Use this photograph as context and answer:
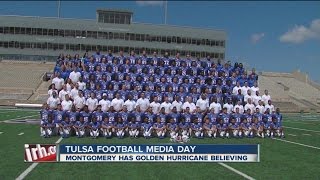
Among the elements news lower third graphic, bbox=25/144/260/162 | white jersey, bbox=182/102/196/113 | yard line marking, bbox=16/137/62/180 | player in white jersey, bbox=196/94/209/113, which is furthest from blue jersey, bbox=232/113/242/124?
yard line marking, bbox=16/137/62/180

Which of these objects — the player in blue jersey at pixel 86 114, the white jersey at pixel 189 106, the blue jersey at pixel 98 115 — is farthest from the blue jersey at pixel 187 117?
the player in blue jersey at pixel 86 114

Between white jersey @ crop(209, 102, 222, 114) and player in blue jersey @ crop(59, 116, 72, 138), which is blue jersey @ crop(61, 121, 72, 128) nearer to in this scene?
player in blue jersey @ crop(59, 116, 72, 138)

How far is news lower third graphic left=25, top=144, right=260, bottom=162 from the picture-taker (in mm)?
8062

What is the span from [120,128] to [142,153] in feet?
20.2

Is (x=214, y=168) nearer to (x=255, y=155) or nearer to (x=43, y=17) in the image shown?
(x=255, y=155)

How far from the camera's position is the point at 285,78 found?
6456 cm

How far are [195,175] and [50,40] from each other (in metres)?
50.4

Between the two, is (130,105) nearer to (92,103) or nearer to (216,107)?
(92,103)

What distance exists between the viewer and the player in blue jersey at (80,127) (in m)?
14.3

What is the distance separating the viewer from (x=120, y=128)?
569 inches

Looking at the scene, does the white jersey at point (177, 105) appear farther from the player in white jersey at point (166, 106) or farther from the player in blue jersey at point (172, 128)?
the player in blue jersey at point (172, 128)

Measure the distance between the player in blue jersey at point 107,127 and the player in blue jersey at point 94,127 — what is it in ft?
0.63

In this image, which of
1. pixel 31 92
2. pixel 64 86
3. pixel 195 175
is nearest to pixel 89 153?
pixel 195 175

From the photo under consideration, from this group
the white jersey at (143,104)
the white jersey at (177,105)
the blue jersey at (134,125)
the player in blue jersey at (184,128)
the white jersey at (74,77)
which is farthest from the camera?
the white jersey at (74,77)
